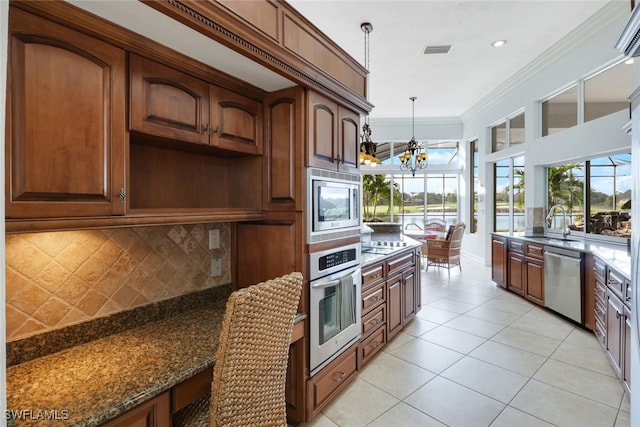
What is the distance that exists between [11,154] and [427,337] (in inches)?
142

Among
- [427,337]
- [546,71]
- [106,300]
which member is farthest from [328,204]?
[546,71]

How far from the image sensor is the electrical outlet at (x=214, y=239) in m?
2.12

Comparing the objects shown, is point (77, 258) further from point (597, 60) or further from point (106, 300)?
point (597, 60)

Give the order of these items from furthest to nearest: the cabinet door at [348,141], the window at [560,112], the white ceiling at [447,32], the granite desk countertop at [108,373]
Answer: the window at [560,112] < the white ceiling at [447,32] < the cabinet door at [348,141] < the granite desk countertop at [108,373]

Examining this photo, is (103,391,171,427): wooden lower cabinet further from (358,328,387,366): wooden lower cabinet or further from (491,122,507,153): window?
(491,122,507,153): window

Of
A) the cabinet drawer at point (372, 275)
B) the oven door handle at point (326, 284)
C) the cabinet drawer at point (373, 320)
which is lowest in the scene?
the cabinet drawer at point (373, 320)

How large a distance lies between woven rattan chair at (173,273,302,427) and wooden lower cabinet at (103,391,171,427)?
6.4 inches

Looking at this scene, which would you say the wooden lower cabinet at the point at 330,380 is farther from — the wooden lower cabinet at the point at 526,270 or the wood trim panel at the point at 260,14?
the wooden lower cabinet at the point at 526,270

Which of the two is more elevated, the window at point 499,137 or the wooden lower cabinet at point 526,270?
the window at point 499,137

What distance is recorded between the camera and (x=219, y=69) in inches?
68.1

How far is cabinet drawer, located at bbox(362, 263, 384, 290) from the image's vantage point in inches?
105

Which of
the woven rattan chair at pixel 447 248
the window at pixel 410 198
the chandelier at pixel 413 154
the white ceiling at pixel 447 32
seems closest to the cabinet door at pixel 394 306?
the white ceiling at pixel 447 32

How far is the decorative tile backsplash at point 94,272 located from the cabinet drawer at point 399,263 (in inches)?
69.1

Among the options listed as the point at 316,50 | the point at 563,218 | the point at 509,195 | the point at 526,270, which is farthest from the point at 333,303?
the point at 509,195
